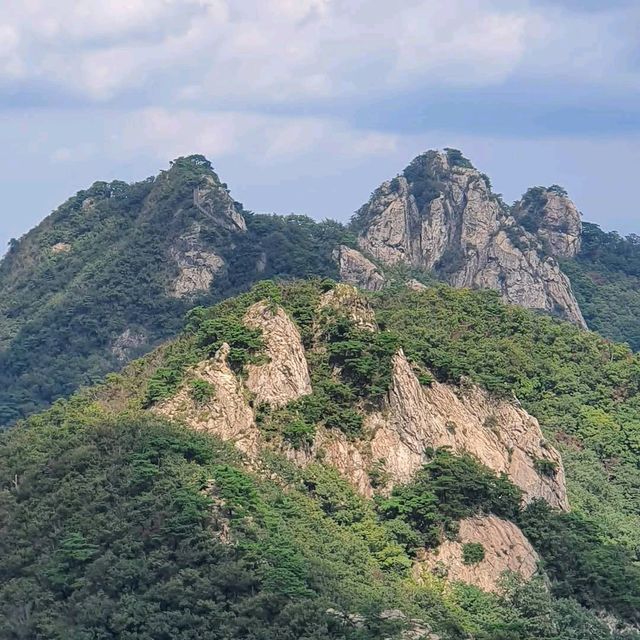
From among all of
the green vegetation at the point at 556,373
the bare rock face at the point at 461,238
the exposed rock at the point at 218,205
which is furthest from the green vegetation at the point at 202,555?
the bare rock face at the point at 461,238

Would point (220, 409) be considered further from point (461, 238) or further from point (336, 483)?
point (461, 238)

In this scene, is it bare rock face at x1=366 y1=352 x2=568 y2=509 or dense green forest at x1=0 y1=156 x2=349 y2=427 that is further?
dense green forest at x1=0 y1=156 x2=349 y2=427

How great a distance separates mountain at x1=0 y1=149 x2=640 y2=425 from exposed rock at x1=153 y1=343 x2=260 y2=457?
4000cm

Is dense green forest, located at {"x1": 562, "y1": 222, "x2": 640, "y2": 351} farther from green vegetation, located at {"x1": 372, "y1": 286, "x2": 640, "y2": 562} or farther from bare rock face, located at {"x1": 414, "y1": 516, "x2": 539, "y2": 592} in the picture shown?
bare rock face, located at {"x1": 414, "y1": 516, "x2": 539, "y2": 592}

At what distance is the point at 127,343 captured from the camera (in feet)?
303

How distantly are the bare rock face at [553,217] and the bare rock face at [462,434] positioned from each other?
6871 cm

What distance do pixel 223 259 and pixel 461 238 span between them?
21711mm

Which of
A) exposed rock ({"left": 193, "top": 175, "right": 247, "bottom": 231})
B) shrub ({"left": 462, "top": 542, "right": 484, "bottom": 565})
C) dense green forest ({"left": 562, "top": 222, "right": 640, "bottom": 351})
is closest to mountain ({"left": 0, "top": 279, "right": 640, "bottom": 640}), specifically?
shrub ({"left": 462, "top": 542, "right": 484, "bottom": 565})

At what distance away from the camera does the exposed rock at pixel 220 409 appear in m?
44.0

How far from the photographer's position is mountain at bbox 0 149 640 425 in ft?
304

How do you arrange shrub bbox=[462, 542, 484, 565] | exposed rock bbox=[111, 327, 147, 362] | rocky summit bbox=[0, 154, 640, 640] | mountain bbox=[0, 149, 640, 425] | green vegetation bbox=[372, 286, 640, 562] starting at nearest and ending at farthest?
rocky summit bbox=[0, 154, 640, 640], shrub bbox=[462, 542, 484, 565], green vegetation bbox=[372, 286, 640, 562], exposed rock bbox=[111, 327, 147, 362], mountain bbox=[0, 149, 640, 425]

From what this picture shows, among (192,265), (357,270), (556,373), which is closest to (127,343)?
(192,265)

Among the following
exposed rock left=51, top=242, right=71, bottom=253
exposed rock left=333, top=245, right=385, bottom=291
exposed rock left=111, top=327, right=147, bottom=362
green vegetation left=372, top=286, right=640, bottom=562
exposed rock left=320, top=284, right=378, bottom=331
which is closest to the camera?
exposed rock left=320, top=284, right=378, bottom=331

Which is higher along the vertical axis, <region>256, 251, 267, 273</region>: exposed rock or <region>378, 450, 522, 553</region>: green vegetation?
<region>256, 251, 267, 273</region>: exposed rock
